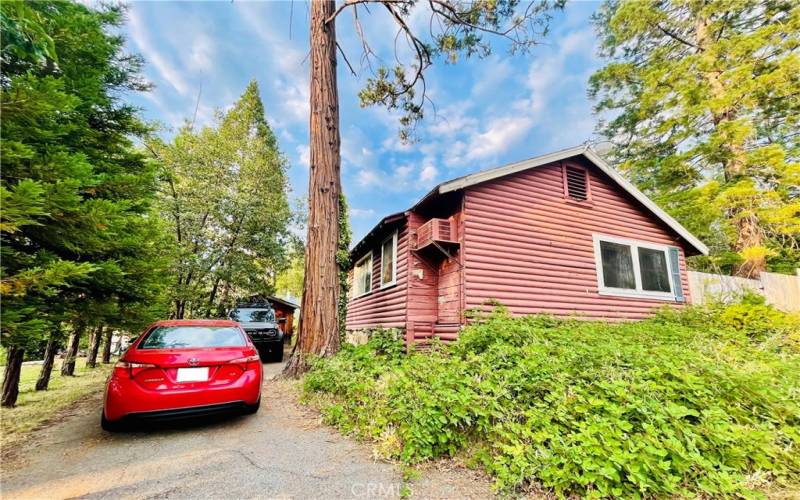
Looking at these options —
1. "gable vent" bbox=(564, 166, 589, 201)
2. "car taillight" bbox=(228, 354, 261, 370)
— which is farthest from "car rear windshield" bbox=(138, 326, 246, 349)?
"gable vent" bbox=(564, 166, 589, 201)

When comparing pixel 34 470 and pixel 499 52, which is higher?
pixel 499 52

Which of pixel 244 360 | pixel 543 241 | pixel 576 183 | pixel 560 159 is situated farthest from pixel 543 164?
pixel 244 360

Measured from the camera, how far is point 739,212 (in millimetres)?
10938

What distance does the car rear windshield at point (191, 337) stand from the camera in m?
3.79

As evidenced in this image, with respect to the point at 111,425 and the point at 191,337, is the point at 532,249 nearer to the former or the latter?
the point at 191,337

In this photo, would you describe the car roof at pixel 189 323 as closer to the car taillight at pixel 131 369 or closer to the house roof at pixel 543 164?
the car taillight at pixel 131 369

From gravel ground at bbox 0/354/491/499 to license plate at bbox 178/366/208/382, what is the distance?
0.65m

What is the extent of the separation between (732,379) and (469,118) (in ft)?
44.2

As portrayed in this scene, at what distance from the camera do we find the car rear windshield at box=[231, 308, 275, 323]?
10882 mm

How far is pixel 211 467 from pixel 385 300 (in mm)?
6978

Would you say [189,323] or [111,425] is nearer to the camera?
[111,425]

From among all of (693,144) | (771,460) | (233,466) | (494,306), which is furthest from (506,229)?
(693,144)

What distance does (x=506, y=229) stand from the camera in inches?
317

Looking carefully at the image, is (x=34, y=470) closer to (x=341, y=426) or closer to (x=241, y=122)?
(x=341, y=426)
